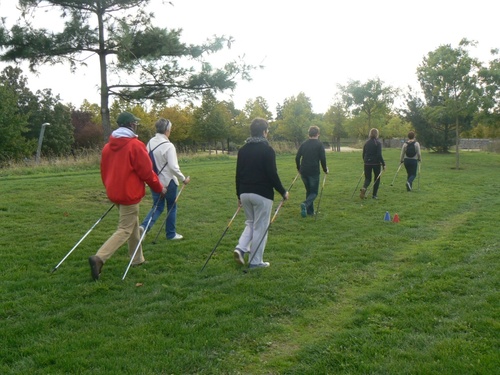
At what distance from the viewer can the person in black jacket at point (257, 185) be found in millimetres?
6594

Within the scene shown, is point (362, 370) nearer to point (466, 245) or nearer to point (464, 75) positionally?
point (466, 245)

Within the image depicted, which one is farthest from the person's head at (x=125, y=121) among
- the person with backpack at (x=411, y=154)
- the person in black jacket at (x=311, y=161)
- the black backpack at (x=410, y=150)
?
the black backpack at (x=410, y=150)

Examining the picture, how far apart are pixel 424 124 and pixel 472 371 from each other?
4090 centimetres

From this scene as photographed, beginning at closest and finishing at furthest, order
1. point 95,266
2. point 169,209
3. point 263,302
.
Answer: point 263,302, point 95,266, point 169,209

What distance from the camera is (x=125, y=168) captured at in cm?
620

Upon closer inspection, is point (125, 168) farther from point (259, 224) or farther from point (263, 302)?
point (263, 302)

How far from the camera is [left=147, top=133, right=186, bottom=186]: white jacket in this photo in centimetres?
793

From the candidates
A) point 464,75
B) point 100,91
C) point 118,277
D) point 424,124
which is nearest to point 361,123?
point 424,124

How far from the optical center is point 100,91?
13703 millimetres

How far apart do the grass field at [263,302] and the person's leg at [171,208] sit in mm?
444

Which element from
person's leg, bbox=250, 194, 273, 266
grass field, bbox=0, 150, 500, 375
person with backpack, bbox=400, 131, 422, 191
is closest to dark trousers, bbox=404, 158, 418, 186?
person with backpack, bbox=400, 131, 422, 191

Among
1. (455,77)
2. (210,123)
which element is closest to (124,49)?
(455,77)

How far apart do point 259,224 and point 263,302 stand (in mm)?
1524

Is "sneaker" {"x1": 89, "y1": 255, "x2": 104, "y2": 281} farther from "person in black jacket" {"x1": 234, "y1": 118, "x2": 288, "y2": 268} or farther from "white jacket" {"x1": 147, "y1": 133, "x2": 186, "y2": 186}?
"white jacket" {"x1": 147, "y1": 133, "x2": 186, "y2": 186}
